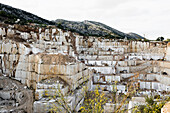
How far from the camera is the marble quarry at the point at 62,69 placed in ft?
34.0

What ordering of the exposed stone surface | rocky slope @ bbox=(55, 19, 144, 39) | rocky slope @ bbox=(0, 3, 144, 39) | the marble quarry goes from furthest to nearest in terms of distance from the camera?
rocky slope @ bbox=(55, 19, 144, 39)
rocky slope @ bbox=(0, 3, 144, 39)
the marble quarry
the exposed stone surface

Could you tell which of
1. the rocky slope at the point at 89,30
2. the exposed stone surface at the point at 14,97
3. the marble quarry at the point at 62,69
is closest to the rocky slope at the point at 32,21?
the rocky slope at the point at 89,30

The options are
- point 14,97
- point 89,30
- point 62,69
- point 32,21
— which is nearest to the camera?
point 62,69

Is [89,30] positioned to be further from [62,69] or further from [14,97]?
[14,97]

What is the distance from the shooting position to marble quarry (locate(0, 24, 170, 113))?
1037cm

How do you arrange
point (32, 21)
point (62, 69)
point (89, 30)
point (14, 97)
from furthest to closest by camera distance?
point (89, 30)
point (32, 21)
point (14, 97)
point (62, 69)

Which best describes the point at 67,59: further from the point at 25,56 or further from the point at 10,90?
the point at 10,90

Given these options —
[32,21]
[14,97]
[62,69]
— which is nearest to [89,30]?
[32,21]

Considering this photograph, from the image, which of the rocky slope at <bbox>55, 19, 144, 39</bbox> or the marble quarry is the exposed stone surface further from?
the rocky slope at <bbox>55, 19, 144, 39</bbox>

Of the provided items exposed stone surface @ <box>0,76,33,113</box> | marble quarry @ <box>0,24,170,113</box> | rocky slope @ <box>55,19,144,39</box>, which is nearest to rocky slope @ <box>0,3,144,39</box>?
rocky slope @ <box>55,19,144,39</box>

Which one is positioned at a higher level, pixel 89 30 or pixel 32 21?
pixel 89 30

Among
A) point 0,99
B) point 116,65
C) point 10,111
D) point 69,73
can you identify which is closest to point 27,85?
point 0,99

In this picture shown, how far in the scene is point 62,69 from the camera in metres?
11.2

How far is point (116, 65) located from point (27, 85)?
634 inches
